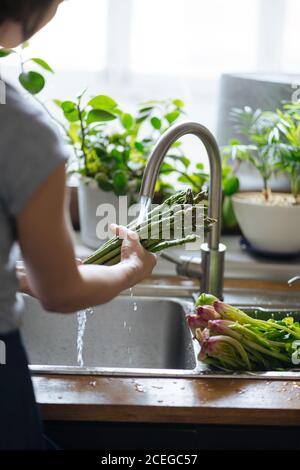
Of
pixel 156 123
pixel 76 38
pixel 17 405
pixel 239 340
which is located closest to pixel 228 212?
pixel 156 123

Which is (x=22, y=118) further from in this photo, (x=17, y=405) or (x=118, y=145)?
(x=118, y=145)

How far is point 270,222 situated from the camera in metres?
1.88

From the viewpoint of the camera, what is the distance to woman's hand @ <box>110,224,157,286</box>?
117 centimetres

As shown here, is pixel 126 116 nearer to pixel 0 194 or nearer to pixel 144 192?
pixel 144 192

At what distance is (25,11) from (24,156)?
0.57 ft

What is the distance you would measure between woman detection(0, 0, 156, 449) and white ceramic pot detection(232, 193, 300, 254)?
0.89m

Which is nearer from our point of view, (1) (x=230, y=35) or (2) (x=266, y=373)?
(2) (x=266, y=373)

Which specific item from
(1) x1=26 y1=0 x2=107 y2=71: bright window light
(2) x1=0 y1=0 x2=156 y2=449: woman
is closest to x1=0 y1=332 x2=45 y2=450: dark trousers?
(2) x1=0 y1=0 x2=156 y2=449: woman

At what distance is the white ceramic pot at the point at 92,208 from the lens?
6.14ft

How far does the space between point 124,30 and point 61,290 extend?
169 centimetres

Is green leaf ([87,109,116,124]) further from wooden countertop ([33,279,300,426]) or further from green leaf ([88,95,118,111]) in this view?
wooden countertop ([33,279,300,426])

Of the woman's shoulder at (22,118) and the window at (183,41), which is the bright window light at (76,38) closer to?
the window at (183,41)
